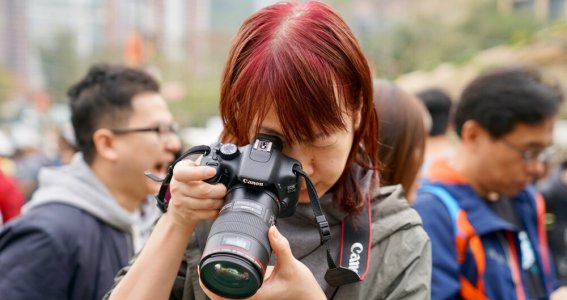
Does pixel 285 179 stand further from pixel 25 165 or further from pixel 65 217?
pixel 25 165

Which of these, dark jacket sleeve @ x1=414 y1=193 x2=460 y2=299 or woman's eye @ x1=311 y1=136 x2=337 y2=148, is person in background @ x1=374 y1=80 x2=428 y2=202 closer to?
Result: dark jacket sleeve @ x1=414 y1=193 x2=460 y2=299

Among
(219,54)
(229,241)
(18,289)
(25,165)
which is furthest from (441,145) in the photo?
(219,54)

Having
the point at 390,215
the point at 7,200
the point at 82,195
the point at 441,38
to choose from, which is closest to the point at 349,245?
the point at 390,215

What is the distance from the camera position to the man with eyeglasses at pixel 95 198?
7.80ft

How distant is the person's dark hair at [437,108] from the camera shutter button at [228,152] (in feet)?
9.99

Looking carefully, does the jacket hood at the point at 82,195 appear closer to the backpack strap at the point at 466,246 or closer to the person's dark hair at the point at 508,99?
the backpack strap at the point at 466,246

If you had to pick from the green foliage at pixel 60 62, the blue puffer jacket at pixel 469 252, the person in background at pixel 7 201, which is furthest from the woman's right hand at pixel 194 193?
the green foliage at pixel 60 62

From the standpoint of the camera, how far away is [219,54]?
4516 cm

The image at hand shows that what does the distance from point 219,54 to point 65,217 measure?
43.3m

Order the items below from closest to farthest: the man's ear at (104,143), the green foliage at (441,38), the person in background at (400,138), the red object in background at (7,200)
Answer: the person in background at (400,138)
the man's ear at (104,143)
the red object in background at (7,200)
the green foliage at (441,38)

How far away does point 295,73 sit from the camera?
1.45 metres

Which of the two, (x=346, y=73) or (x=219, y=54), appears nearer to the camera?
(x=346, y=73)

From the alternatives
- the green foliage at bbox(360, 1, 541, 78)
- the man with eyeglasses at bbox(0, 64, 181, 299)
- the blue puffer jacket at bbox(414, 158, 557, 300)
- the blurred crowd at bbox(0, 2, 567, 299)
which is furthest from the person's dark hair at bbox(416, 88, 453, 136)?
the green foliage at bbox(360, 1, 541, 78)

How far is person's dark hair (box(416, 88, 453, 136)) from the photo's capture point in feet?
14.2
